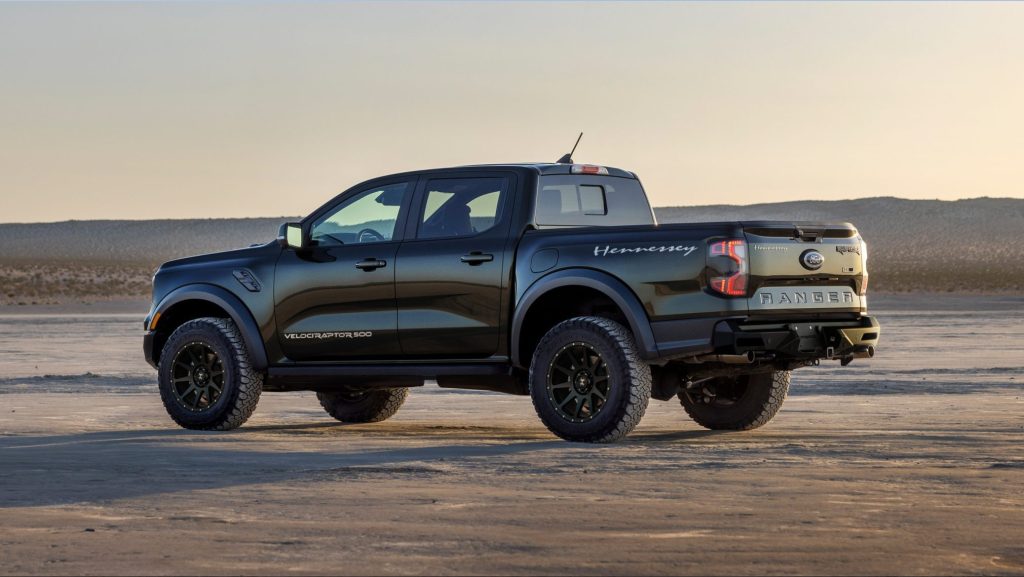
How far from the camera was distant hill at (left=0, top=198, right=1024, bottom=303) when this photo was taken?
107m

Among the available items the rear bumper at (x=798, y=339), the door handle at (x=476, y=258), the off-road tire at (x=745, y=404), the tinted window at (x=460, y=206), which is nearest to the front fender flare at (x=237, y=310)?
the tinted window at (x=460, y=206)

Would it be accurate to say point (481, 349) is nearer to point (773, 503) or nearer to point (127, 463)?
point (127, 463)

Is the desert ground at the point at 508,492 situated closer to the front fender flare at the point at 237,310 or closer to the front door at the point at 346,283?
the front fender flare at the point at 237,310

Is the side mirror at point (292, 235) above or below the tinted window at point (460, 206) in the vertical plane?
below

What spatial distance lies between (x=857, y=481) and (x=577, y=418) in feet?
8.56

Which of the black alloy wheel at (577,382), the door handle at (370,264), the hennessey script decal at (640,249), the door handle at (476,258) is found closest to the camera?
the hennessey script decal at (640,249)

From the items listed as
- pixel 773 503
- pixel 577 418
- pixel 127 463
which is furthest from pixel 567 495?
pixel 127 463

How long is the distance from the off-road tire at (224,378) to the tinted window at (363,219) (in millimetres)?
1106

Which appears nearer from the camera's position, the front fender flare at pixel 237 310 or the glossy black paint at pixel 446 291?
the glossy black paint at pixel 446 291

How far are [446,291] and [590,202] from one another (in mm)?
1360

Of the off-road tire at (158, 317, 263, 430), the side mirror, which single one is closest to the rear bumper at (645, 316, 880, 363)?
the side mirror

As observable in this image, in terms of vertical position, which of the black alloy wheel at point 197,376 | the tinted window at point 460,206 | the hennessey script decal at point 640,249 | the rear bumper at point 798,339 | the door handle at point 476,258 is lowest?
the black alloy wheel at point 197,376

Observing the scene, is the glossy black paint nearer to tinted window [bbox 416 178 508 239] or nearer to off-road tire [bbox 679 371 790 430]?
tinted window [bbox 416 178 508 239]

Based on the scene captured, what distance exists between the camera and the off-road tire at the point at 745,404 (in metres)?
13.2
